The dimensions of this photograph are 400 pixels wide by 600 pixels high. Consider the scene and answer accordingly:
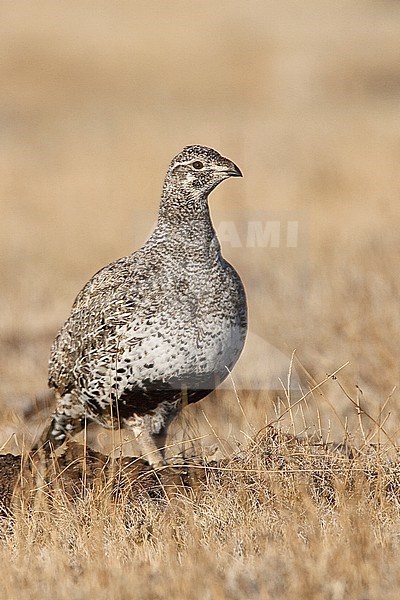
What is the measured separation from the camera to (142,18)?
44875mm

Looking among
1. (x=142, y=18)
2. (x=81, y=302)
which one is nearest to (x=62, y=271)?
(x=81, y=302)

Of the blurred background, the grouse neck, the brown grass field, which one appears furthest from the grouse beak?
the blurred background

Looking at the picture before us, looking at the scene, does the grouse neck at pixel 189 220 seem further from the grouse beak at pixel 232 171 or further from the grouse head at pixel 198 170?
the grouse beak at pixel 232 171

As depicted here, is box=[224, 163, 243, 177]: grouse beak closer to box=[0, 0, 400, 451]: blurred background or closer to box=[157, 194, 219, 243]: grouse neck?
box=[157, 194, 219, 243]: grouse neck

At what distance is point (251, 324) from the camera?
931 centimetres

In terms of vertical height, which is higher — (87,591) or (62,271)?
(87,591)

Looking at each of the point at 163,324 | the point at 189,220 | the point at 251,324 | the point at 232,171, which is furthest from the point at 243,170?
the point at 163,324

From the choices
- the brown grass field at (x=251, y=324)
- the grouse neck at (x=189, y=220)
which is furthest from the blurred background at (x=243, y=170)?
the grouse neck at (x=189, y=220)

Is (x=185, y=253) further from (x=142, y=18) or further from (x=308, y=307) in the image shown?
(x=142, y=18)

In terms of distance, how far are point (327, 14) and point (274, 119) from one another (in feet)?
69.0

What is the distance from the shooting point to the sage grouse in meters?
5.07

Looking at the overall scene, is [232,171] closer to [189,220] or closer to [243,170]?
[189,220]

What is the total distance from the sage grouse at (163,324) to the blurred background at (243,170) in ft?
1.33

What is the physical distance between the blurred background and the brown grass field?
0.05 m
